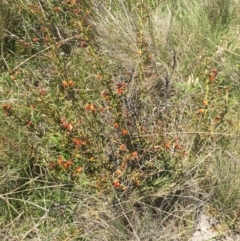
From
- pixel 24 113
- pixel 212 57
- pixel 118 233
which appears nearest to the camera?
pixel 118 233

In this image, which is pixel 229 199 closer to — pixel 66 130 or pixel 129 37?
pixel 66 130

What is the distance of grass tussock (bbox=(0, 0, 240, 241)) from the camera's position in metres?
1.94

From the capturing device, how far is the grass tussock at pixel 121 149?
194 centimetres

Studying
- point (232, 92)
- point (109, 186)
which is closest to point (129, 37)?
point (232, 92)

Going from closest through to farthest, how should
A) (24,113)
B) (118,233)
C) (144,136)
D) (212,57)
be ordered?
(118,233) → (144,136) → (24,113) → (212,57)

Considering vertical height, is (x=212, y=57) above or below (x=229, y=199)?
above

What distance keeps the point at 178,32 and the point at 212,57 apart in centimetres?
27

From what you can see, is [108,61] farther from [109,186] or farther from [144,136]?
[109,186]

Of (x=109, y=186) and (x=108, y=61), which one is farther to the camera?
(x=108, y=61)

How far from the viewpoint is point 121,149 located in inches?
75.7

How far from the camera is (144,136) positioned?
2.03 meters

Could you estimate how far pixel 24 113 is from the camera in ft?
7.72

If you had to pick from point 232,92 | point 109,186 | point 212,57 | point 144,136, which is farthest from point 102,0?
point 109,186

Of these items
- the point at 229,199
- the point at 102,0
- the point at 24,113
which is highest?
the point at 102,0
